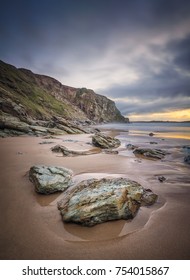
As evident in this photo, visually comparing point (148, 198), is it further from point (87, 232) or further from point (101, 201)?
point (87, 232)

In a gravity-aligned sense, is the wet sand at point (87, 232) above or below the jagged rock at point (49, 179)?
below

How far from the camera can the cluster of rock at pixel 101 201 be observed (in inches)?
134

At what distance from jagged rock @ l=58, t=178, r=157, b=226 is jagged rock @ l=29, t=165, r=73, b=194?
0.74 m

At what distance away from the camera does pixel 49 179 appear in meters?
4.97

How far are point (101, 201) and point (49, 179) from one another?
6.72 ft

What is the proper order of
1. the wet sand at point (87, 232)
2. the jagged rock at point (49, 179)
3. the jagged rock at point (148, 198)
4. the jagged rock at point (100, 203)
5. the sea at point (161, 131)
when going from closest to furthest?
the wet sand at point (87, 232) < the jagged rock at point (100, 203) < the jagged rock at point (148, 198) < the jagged rock at point (49, 179) < the sea at point (161, 131)

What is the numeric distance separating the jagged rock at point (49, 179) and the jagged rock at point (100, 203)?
741 millimetres

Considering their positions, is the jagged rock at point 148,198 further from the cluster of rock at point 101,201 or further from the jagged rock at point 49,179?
Answer: the jagged rock at point 49,179

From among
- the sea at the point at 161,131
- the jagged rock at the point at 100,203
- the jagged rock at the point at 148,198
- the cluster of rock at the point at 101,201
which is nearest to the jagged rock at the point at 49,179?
the cluster of rock at the point at 101,201

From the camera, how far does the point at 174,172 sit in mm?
7203

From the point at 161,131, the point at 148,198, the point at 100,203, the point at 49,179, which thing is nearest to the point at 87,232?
the point at 100,203

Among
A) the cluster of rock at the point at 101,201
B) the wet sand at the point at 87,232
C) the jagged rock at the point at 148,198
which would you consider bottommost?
the wet sand at the point at 87,232

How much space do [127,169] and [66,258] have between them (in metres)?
5.09
